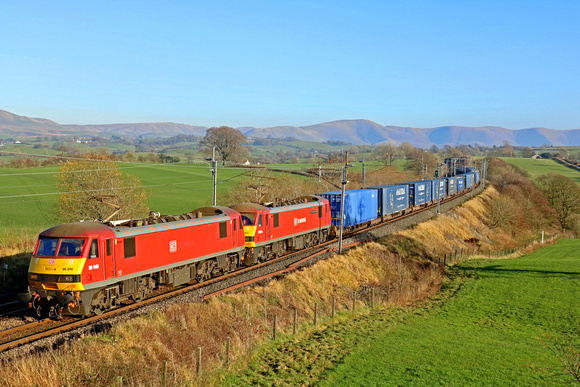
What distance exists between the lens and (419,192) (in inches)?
2405

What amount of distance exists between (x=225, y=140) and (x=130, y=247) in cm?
7887

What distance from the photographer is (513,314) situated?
2759 cm

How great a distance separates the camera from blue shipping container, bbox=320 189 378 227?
39.3 m

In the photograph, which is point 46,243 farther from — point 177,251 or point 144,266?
point 177,251

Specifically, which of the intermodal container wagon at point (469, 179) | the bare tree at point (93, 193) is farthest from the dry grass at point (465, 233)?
the bare tree at point (93, 193)

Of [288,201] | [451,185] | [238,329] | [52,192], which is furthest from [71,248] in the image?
[451,185]

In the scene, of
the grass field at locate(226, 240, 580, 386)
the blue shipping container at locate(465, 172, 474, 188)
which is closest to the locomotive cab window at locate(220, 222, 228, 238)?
the grass field at locate(226, 240, 580, 386)

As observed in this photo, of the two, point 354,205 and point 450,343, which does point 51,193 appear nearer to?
point 354,205

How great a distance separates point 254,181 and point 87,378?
41641mm

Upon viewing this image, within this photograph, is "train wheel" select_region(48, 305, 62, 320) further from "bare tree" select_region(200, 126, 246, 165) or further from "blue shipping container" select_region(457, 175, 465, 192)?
"blue shipping container" select_region(457, 175, 465, 192)

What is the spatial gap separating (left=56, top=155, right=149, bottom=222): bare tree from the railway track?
18.2 m

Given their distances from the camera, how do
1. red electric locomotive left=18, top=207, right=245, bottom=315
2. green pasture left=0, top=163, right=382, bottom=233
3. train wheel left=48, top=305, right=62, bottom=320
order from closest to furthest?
red electric locomotive left=18, top=207, right=245, bottom=315, train wheel left=48, top=305, right=62, bottom=320, green pasture left=0, top=163, right=382, bottom=233

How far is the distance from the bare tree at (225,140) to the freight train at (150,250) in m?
59.8

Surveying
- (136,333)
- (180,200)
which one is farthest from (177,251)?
(180,200)
